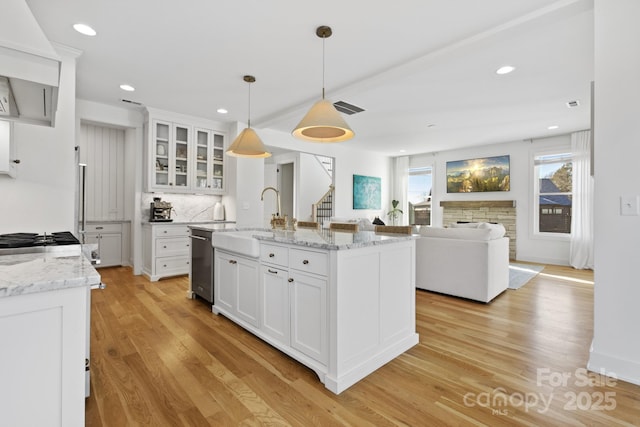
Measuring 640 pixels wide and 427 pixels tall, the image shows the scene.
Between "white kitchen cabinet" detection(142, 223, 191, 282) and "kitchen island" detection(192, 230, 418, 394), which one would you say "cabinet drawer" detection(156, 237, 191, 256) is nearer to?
"white kitchen cabinet" detection(142, 223, 191, 282)

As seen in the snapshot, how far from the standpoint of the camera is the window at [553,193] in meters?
6.23

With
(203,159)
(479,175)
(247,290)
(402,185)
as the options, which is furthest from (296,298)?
(402,185)

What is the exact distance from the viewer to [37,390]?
98 centimetres

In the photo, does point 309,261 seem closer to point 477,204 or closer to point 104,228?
point 104,228

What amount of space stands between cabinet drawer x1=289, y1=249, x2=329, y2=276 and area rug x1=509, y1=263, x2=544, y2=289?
3.66 m

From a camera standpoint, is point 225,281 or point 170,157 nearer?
point 225,281

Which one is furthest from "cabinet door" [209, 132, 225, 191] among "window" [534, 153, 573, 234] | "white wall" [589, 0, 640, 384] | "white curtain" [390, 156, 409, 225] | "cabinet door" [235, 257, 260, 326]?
"window" [534, 153, 573, 234]

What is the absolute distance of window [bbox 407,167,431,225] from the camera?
8.33 meters

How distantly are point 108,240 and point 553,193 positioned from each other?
875cm

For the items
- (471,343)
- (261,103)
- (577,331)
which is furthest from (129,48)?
(577,331)

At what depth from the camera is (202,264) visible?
3.47 metres

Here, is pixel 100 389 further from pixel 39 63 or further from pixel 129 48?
pixel 129 48

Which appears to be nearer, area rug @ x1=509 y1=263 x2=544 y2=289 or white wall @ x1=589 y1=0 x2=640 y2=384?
white wall @ x1=589 y1=0 x2=640 y2=384

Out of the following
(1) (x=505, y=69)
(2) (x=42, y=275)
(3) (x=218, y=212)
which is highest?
(1) (x=505, y=69)
